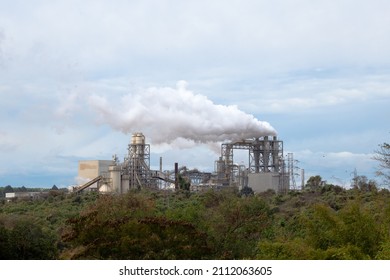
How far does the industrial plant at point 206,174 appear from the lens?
55.5 metres

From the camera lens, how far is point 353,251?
47.8 feet

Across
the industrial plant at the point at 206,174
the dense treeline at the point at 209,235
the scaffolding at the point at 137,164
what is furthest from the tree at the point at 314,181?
the dense treeline at the point at 209,235

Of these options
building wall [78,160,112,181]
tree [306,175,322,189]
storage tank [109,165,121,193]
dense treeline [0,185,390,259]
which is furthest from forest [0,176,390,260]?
Result: tree [306,175,322,189]

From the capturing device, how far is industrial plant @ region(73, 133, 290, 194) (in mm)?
55469

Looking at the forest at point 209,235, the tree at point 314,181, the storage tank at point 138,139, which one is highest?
the storage tank at point 138,139

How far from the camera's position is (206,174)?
60.6 meters

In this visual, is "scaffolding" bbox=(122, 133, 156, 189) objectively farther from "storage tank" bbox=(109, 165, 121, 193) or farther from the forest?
the forest

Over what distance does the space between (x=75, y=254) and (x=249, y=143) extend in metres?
38.7

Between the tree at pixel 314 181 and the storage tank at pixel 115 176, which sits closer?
the storage tank at pixel 115 176

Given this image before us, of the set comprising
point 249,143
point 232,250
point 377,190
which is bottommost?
point 232,250

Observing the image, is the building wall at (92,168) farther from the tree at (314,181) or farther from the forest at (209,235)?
the forest at (209,235)

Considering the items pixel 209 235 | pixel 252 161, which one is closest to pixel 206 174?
pixel 252 161
